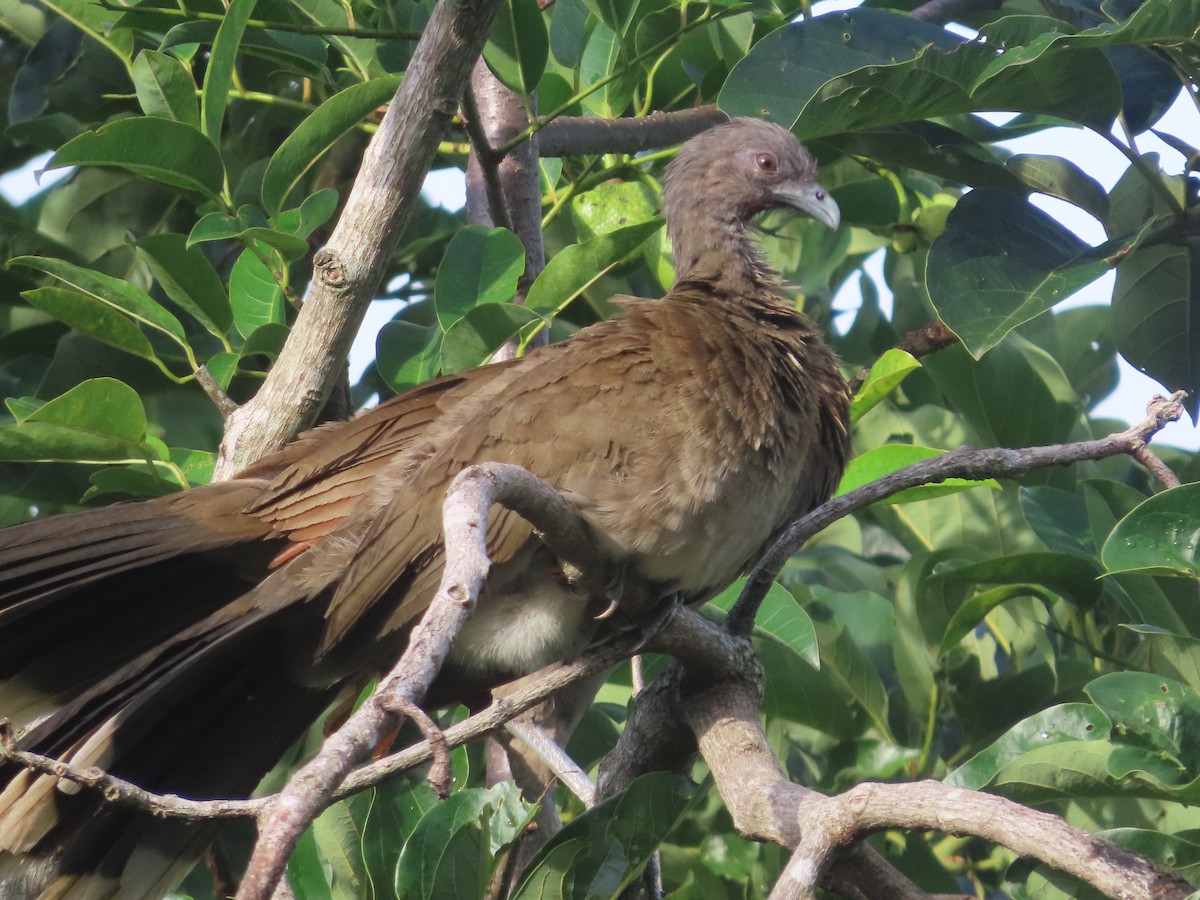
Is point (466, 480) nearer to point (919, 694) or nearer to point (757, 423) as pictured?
point (757, 423)

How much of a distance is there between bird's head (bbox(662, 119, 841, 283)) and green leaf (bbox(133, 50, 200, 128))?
4.64ft

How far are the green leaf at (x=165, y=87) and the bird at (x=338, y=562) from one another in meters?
0.81

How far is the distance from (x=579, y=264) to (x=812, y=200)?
104cm

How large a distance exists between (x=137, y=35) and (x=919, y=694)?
286 cm

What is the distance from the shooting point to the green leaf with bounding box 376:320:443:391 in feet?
10.7

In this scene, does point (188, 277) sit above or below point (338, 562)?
above

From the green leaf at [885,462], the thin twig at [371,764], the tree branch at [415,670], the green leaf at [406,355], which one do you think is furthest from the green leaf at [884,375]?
the tree branch at [415,670]

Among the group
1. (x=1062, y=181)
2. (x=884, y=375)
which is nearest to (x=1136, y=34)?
(x=1062, y=181)

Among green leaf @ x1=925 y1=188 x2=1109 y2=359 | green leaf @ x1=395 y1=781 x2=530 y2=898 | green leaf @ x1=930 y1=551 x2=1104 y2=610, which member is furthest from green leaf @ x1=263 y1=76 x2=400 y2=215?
green leaf @ x1=930 y1=551 x2=1104 y2=610

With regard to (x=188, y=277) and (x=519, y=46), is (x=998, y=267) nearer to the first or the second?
(x=519, y=46)

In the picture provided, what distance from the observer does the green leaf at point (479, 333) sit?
2916 millimetres

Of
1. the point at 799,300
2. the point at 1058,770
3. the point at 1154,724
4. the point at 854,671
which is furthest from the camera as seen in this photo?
the point at 799,300

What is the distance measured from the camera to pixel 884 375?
3082 mm

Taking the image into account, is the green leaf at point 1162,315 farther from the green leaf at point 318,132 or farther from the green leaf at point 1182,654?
the green leaf at point 318,132
